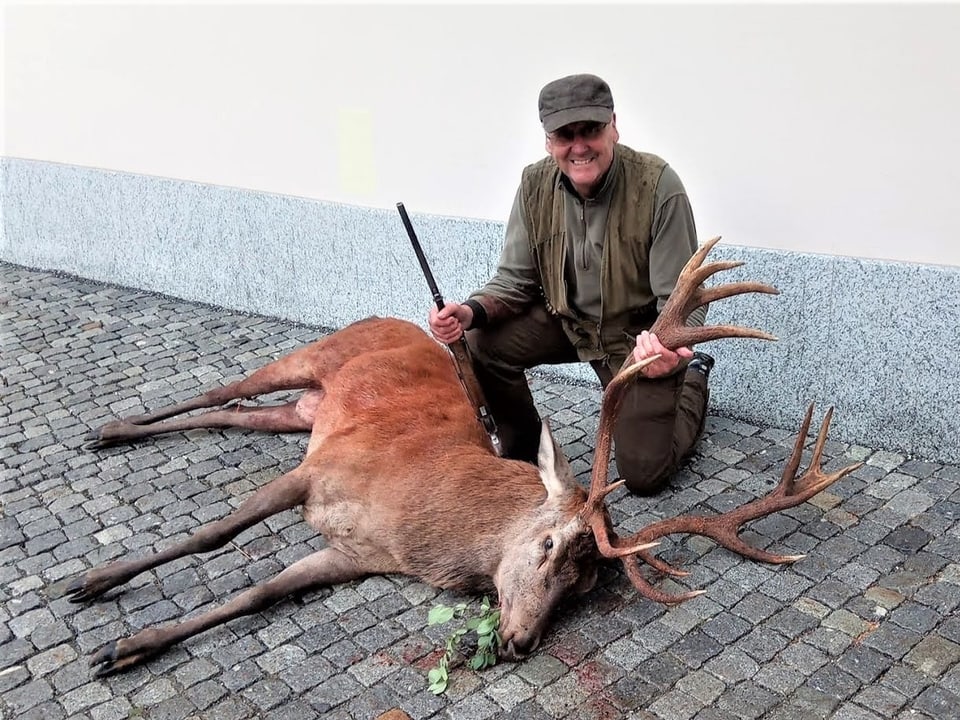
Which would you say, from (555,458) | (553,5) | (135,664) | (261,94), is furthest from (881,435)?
(261,94)

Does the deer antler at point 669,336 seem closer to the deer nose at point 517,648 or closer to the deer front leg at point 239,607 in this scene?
the deer nose at point 517,648

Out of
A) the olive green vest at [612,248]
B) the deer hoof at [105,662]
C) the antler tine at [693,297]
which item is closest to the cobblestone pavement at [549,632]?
the deer hoof at [105,662]

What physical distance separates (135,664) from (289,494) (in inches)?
35.9

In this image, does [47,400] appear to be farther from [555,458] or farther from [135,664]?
[555,458]

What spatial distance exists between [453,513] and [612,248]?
138 centimetres

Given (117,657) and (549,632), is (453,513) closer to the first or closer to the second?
(549,632)

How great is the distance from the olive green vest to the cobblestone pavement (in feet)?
2.09

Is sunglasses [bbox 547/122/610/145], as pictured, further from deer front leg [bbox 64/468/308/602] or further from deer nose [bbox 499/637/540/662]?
deer nose [bbox 499/637/540/662]

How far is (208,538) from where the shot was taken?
13.7 feet

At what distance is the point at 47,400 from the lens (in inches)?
238

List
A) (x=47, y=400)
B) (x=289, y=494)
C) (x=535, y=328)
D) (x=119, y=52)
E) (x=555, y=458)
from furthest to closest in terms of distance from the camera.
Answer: (x=119, y=52)
(x=47, y=400)
(x=535, y=328)
(x=289, y=494)
(x=555, y=458)

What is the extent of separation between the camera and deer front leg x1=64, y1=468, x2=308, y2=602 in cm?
409

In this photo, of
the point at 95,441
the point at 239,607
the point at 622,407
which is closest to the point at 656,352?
the point at 622,407

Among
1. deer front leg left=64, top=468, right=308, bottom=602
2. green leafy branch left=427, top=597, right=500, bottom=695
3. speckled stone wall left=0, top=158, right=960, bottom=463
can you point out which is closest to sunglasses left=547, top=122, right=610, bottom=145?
speckled stone wall left=0, top=158, right=960, bottom=463
